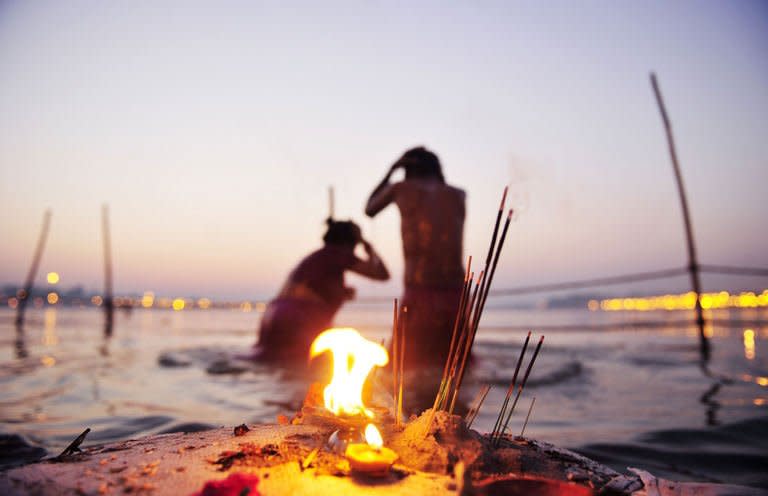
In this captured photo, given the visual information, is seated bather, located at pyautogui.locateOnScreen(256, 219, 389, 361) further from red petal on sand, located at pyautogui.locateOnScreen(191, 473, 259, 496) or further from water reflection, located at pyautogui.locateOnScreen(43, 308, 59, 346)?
water reflection, located at pyautogui.locateOnScreen(43, 308, 59, 346)

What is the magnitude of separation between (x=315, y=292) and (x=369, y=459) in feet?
18.6

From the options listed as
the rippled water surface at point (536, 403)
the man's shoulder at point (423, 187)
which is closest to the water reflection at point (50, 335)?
the rippled water surface at point (536, 403)

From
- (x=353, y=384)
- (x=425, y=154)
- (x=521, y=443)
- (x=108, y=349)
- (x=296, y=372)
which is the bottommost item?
(x=108, y=349)

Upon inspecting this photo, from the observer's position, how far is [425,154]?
5.77 m

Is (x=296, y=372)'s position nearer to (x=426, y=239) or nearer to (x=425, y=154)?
(x=426, y=239)

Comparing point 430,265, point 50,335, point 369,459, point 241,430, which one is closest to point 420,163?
point 430,265

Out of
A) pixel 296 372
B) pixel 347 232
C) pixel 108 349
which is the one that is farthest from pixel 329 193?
pixel 108 349

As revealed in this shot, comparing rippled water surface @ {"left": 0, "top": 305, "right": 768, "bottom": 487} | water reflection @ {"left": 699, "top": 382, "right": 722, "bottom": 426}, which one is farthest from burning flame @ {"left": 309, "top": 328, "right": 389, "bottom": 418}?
water reflection @ {"left": 699, "top": 382, "right": 722, "bottom": 426}

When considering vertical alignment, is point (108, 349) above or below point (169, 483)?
below

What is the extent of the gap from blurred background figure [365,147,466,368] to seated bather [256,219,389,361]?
1950mm

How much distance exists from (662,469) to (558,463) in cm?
188

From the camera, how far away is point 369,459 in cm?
210

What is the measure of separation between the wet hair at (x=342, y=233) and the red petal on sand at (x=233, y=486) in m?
5.72

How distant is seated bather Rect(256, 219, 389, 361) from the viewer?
295 inches
